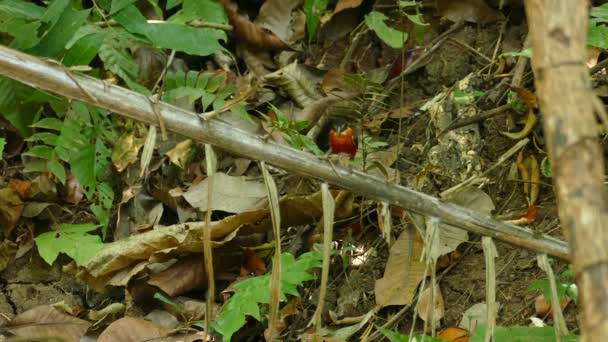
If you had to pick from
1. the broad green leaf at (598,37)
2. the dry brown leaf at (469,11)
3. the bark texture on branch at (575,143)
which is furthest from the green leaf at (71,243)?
the bark texture on branch at (575,143)

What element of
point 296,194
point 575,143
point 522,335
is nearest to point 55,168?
point 296,194

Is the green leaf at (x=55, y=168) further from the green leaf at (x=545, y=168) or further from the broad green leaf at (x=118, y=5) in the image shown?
the green leaf at (x=545, y=168)

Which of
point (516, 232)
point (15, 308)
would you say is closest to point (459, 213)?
point (516, 232)

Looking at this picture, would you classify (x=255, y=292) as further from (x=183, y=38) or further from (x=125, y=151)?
(x=125, y=151)

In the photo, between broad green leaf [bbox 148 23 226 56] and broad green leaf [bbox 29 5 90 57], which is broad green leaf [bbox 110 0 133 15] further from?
broad green leaf [bbox 29 5 90 57]

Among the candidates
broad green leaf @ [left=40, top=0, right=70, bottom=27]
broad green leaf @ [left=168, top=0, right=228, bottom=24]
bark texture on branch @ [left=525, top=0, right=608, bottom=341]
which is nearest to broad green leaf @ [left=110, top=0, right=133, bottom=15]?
broad green leaf @ [left=40, top=0, right=70, bottom=27]

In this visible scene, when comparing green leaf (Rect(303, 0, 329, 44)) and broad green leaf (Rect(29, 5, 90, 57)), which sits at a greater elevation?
broad green leaf (Rect(29, 5, 90, 57))
